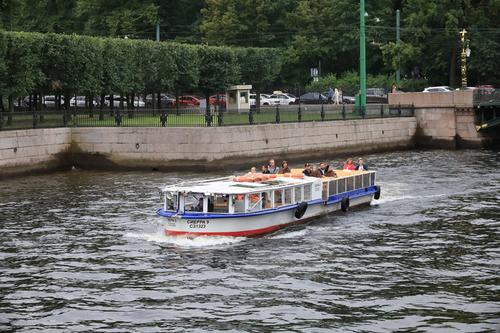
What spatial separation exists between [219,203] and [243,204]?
83 cm

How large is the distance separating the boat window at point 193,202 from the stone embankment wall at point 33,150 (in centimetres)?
1917

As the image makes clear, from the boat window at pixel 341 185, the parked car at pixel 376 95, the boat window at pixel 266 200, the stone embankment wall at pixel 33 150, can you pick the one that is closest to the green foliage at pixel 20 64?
the stone embankment wall at pixel 33 150

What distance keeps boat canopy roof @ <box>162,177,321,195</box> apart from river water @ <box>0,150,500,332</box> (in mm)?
1626

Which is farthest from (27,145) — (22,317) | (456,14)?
(456,14)

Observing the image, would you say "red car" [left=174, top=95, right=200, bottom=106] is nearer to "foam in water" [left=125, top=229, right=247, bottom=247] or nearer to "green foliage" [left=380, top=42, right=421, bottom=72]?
"green foliage" [left=380, top=42, right=421, bottom=72]

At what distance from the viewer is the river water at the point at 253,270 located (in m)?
23.4

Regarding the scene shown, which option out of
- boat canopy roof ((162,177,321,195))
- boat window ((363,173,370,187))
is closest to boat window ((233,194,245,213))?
boat canopy roof ((162,177,321,195))

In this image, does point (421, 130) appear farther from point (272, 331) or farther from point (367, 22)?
point (272, 331)

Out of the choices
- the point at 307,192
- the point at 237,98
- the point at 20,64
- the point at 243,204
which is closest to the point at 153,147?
the point at 20,64

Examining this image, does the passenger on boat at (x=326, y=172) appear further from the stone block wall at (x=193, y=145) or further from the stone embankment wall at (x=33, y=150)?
the stone embankment wall at (x=33, y=150)

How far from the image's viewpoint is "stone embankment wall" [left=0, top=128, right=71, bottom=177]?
50625 mm

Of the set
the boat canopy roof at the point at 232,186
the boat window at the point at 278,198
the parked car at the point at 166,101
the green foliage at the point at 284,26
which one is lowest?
the boat window at the point at 278,198

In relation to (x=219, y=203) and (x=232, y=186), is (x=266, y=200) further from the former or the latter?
(x=219, y=203)

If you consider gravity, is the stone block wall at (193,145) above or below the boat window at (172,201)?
above
